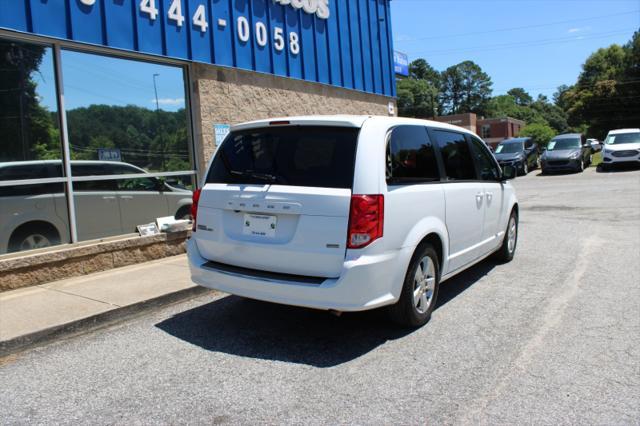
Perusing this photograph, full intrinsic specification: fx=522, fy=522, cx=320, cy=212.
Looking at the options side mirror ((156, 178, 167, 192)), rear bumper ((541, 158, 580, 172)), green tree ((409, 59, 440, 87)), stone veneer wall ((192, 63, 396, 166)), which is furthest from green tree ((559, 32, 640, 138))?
green tree ((409, 59, 440, 87))

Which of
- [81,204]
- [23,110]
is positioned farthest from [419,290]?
[23,110]

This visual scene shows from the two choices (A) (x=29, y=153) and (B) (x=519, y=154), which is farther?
(B) (x=519, y=154)

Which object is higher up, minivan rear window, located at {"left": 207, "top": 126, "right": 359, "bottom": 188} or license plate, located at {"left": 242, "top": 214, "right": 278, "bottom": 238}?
minivan rear window, located at {"left": 207, "top": 126, "right": 359, "bottom": 188}

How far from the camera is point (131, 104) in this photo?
7.76 metres

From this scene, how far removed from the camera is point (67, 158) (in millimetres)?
6746

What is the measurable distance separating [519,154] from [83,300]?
23.0m

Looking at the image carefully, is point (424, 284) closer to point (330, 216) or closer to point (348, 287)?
point (348, 287)

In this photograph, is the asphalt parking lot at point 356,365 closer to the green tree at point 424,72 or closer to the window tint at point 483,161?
the window tint at point 483,161

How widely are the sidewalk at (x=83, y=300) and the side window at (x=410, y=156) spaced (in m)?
2.85

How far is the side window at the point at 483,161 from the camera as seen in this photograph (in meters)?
6.07

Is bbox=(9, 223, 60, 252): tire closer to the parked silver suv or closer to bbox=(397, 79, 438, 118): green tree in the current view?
the parked silver suv

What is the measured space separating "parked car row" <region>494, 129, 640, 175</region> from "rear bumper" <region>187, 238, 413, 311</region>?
21.3 meters

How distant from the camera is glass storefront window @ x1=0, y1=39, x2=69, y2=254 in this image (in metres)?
6.17

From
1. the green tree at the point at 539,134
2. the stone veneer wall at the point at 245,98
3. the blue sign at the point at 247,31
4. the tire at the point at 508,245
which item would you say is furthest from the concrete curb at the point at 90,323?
the green tree at the point at 539,134
